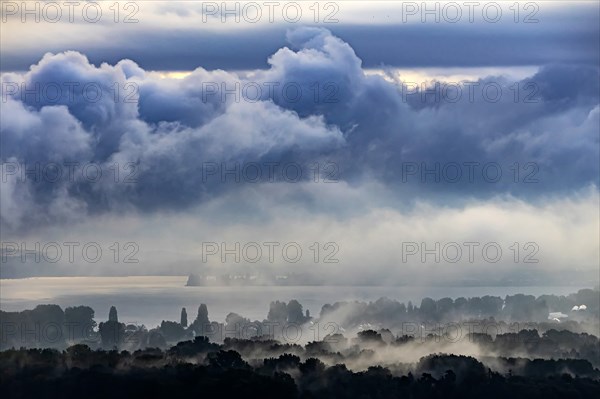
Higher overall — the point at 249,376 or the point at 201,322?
the point at 201,322

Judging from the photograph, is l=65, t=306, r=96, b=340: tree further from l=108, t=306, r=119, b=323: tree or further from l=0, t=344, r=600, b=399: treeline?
l=0, t=344, r=600, b=399: treeline

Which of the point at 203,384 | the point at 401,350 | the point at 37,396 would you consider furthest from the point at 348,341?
the point at 37,396

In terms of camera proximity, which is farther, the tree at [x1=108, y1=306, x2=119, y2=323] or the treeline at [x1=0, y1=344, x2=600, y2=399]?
the tree at [x1=108, y1=306, x2=119, y2=323]

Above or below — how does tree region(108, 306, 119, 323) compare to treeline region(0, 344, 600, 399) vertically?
above

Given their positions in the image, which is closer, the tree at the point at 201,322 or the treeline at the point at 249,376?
the treeline at the point at 249,376

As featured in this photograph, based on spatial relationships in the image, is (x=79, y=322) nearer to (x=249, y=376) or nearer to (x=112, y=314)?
(x=112, y=314)

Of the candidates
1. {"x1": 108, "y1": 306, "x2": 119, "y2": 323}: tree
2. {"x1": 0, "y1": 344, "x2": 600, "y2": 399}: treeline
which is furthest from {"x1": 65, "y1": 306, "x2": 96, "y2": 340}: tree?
{"x1": 0, "y1": 344, "x2": 600, "y2": 399}: treeline

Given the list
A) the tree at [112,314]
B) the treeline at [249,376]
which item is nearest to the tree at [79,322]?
the tree at [112,314]

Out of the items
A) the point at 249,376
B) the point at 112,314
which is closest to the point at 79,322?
the point at 112,314

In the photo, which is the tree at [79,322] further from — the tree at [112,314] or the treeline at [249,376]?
the treeline at [249,376]
